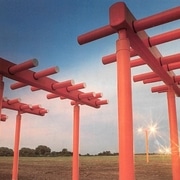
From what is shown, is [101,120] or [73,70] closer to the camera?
[73,70]

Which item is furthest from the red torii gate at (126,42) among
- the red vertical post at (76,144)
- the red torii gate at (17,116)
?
the red torii gate at (17,116)

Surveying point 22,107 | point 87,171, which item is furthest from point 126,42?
point 87,171

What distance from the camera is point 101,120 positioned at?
20875 mm

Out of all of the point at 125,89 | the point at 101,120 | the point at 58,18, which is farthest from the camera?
the point at 101,120

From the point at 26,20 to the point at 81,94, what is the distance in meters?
9.50

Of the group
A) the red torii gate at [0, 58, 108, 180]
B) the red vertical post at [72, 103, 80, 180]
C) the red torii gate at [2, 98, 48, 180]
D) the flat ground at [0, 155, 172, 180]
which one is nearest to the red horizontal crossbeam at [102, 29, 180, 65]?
the red torii gate at [0, 58, 108, 180]

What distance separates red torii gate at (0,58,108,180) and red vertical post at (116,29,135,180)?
3054mm

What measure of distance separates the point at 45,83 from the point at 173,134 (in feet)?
Result: 16.7

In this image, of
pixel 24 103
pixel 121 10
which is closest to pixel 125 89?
pixel 121 10

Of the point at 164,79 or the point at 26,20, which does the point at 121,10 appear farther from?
the point at 26,20

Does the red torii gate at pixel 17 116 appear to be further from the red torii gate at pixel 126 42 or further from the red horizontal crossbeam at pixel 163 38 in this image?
the red horizontal crossbeam at pixel 163 38

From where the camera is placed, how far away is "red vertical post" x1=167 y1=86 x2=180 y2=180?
938 centimetres

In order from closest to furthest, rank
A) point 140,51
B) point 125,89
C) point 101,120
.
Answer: point 125,89 < point 140,51 < point 101,120

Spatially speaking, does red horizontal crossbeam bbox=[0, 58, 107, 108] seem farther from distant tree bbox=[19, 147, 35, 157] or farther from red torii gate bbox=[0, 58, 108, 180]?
distant tree bbox=[19, 147, 35, 157]
